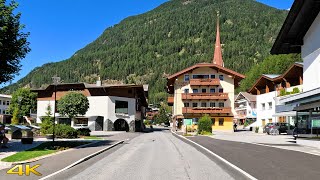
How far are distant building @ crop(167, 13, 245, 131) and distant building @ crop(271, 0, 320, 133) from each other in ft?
137

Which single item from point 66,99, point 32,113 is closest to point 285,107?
point 66,99

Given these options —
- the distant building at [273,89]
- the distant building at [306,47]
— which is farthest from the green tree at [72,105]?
the distant building at [306,47]

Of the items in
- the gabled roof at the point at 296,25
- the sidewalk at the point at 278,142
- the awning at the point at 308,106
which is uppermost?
the gabled roof at the point at 296,25

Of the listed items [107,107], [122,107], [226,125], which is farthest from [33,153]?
[226,125]

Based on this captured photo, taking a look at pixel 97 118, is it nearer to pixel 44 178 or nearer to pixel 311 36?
pixel 311 36

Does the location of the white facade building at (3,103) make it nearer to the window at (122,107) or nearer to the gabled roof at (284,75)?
the window at (122,107)

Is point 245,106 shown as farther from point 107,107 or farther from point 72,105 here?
point 72,105

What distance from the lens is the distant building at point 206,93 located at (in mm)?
70125

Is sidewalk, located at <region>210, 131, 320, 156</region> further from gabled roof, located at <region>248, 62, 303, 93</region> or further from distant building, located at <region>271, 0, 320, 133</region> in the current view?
gabled roof, located at <region>248, 62, 303, 93</region>

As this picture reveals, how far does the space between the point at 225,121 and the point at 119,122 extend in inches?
742

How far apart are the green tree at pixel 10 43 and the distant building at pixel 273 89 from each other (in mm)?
36394

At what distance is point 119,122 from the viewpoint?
221ft

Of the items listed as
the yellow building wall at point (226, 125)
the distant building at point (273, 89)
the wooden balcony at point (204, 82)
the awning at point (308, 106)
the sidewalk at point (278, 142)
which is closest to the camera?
the sidewalk at point (278, 142)

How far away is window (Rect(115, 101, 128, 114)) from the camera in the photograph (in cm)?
6575
